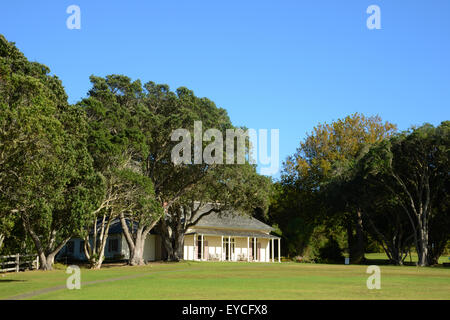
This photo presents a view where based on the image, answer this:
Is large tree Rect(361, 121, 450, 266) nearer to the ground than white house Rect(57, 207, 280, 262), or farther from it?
farther from it

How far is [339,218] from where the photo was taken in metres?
61.5

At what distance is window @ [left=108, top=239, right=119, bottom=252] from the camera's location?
172 ft

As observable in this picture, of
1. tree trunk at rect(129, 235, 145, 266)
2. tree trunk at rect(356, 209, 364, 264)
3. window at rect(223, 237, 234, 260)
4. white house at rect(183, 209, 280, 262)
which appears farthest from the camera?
tree trunk at rect(356, 209, 364, 264)

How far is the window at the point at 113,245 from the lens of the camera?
172 feet

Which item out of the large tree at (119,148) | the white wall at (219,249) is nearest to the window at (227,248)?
the white wall at (219,249)

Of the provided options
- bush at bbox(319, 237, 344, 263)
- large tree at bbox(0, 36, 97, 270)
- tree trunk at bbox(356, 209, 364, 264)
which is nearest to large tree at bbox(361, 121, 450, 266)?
tree trunk at bbox(356, 209, 364, 264)

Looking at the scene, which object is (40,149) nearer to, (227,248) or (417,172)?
(227,248)

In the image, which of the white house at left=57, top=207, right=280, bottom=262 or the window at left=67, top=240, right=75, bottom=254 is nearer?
the white house at left=57, top=207, right=280, bottom=262

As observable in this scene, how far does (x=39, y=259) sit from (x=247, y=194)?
711 inches

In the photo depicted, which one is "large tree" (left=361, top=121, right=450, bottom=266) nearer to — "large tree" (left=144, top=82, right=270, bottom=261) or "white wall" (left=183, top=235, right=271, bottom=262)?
"large tree" (left=144, top=82, right=270, bottom=261)

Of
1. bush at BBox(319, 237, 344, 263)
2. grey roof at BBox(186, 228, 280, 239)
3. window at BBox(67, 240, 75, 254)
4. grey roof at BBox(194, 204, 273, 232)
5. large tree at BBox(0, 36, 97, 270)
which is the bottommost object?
bush at BBox(319, 237, 344, 263)

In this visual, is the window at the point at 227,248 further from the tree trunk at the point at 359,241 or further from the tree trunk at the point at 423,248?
the tree trunk at the point at 423,248
